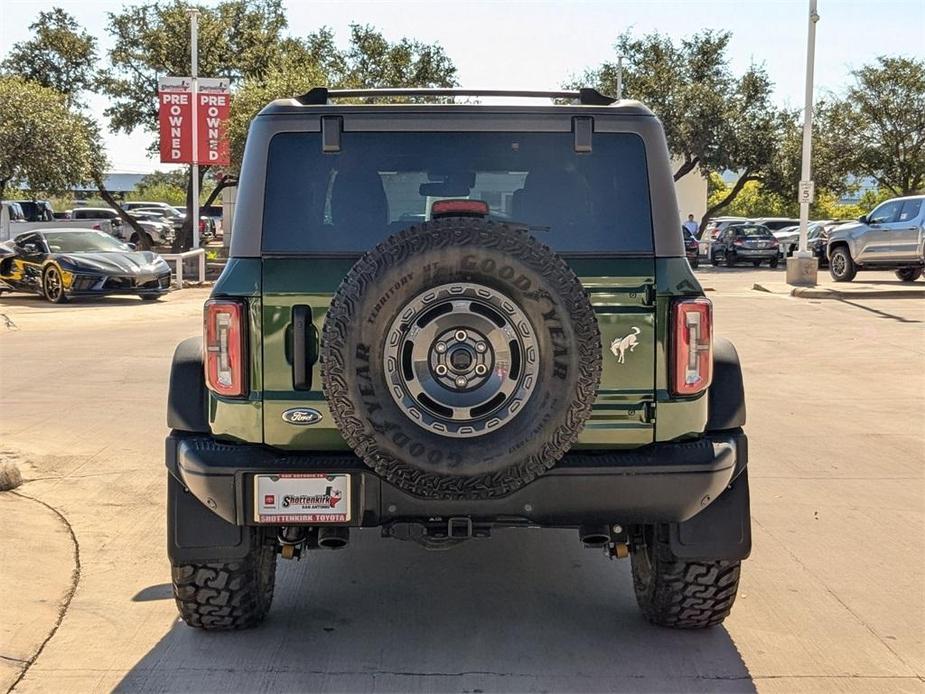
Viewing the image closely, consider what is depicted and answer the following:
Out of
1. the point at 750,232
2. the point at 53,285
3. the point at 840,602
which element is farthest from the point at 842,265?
the point at 840,602

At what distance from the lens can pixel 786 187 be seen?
136 ft

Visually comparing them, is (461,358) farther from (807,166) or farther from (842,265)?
(842,265)

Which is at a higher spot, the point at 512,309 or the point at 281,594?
the point at 512,309

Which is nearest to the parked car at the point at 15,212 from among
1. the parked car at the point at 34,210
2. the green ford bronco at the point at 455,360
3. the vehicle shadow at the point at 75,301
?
the parked car at the point at 34,210

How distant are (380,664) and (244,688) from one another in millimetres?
522

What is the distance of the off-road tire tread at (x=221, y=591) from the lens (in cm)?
445

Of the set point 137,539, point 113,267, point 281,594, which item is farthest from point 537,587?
point 113,267

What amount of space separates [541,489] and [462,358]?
22.2 inches

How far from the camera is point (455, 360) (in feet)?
12.5

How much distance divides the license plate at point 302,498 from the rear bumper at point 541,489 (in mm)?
31

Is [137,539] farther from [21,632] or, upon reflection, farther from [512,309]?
[512,309]

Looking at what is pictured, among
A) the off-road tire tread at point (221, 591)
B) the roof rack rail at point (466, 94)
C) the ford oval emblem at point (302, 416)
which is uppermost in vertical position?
the roof rack rail at point (466, 94)

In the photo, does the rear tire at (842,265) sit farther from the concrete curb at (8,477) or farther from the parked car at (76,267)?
the concrete curb at (8,477)

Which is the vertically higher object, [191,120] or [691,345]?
[191,120]
